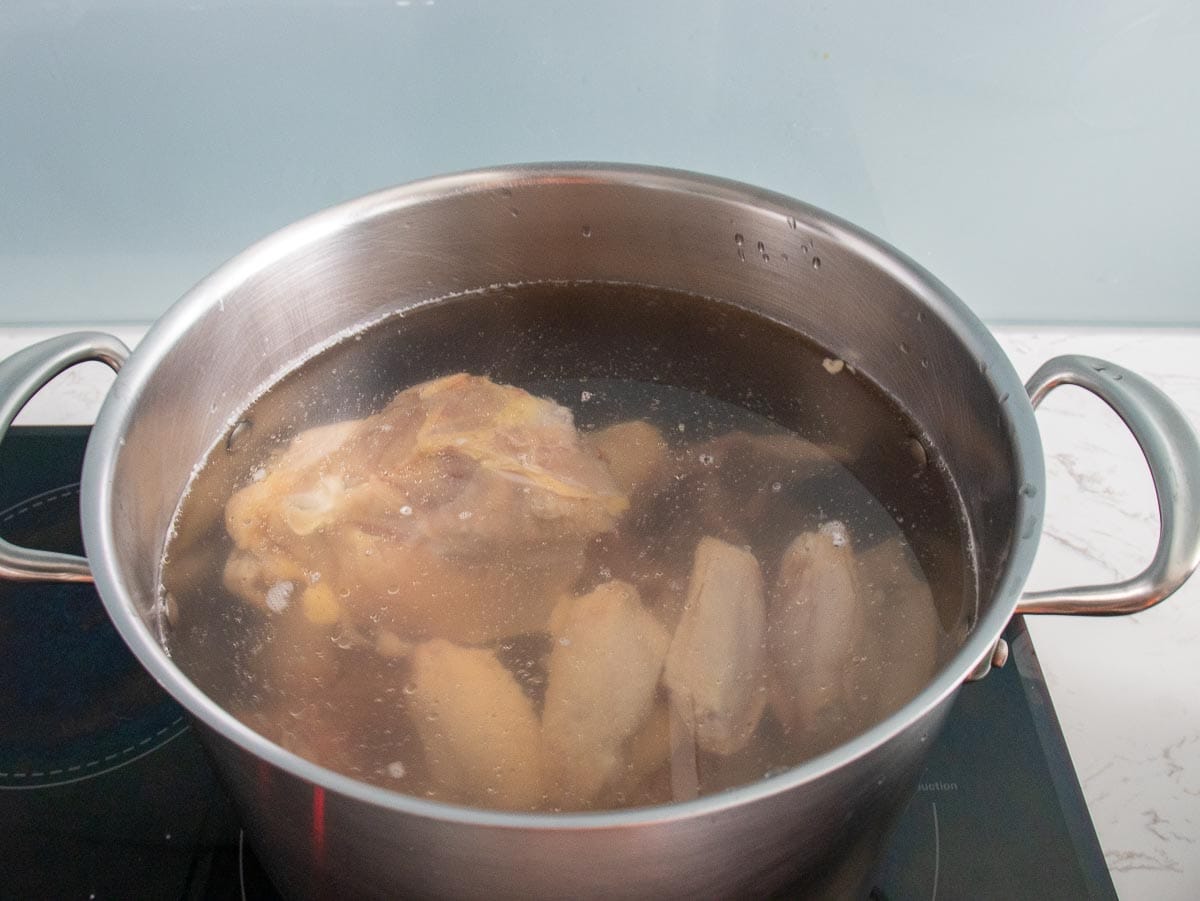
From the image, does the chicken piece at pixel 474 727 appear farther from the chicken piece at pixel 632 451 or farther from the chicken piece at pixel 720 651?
the chicken piece at pixel 632 451

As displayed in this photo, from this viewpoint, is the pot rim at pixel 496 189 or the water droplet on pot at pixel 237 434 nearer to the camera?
the pot rim at pixel 496 189

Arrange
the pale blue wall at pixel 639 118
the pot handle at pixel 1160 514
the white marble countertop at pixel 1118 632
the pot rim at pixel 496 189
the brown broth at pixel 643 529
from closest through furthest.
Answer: the pot rim at pixel 496 189
the pot handle at pixel 1160 514
the brown broth at pixel 643 529
the white marble countertop at pixel 1118 632
the pale blue wall at pixel 639 118

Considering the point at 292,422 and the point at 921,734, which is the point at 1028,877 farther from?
the point at 292,422

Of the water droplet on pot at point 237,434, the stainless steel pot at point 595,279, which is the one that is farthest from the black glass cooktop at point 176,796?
the water droplet on pot at point 237,434

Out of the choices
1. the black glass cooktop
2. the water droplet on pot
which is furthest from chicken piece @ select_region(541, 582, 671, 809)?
the water droplet on pot

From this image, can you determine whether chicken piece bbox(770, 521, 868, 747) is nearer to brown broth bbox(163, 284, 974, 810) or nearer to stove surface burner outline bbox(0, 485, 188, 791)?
brown broth bbox(163, 284, 974, 810)

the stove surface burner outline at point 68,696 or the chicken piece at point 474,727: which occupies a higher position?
the chicken piece at point 474,727

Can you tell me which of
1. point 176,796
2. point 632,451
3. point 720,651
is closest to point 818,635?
point 720,651
